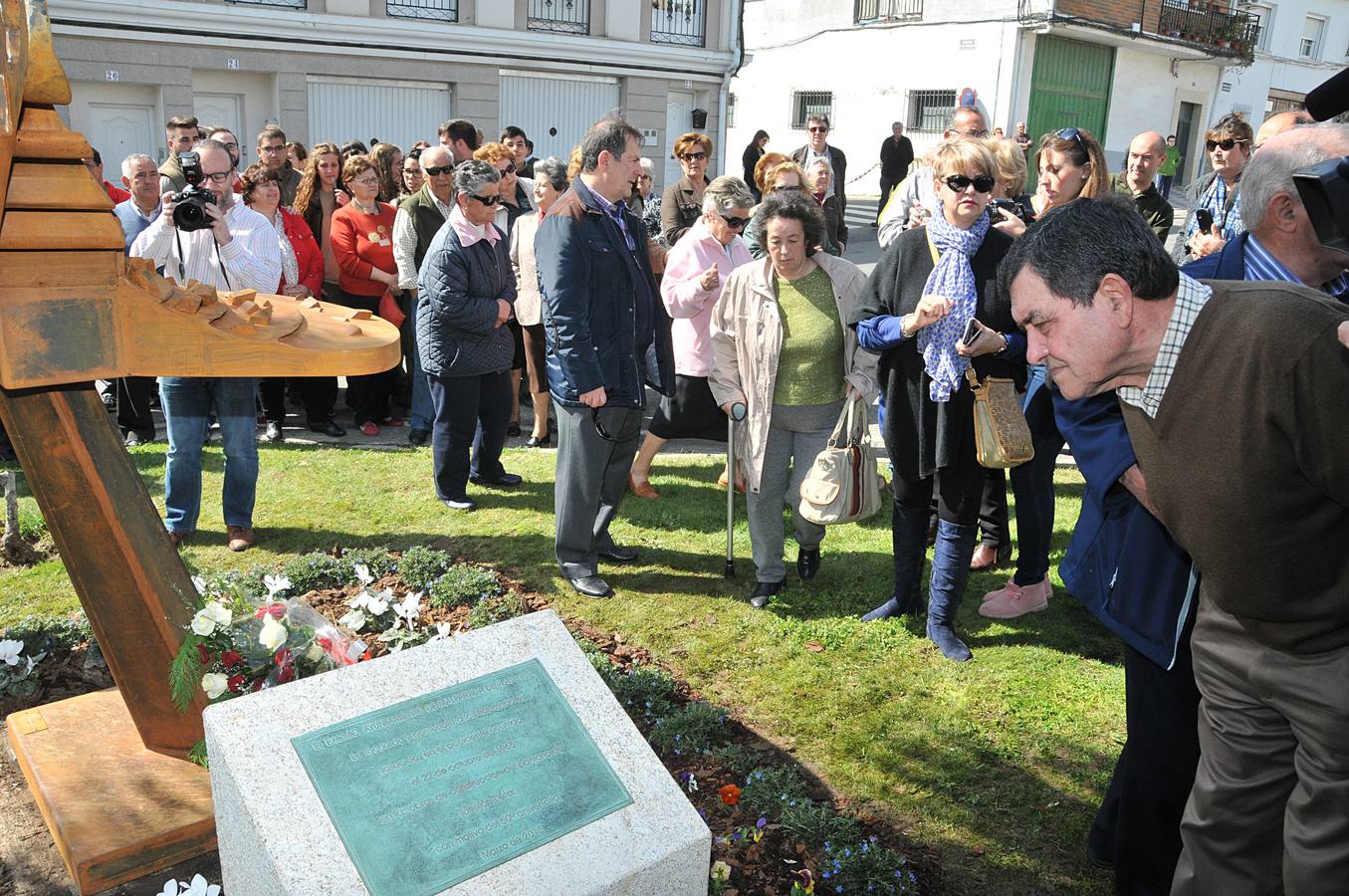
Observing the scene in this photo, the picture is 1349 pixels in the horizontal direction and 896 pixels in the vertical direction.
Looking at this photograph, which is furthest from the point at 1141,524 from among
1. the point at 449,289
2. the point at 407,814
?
the point at 449,289

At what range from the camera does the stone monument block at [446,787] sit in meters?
2.33

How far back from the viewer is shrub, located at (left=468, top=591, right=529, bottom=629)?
5.03 metres

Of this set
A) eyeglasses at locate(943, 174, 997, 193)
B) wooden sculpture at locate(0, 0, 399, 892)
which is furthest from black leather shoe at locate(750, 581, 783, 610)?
wooden sculpture at locate(0, 0, 399, 892)

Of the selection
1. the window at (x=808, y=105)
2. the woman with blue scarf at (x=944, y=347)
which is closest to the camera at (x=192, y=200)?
the woman with blue scarf at (x=944, y=347)

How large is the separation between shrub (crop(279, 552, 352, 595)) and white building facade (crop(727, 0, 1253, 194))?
23.9m

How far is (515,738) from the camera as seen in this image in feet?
8.66

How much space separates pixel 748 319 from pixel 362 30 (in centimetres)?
1567

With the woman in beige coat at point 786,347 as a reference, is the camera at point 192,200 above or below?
above

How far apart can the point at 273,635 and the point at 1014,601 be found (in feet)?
11.7

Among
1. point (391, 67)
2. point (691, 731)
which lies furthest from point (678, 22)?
point (691, 731)

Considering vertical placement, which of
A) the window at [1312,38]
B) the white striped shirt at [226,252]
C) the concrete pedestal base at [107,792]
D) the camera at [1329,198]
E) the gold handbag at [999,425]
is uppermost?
the window at [1312,38]

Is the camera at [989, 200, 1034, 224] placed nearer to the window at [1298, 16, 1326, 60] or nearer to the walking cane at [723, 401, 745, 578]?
the walking cane at [723, 401, 745, 578]

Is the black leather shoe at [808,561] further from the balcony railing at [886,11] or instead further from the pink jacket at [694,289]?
the balcony railing at [886,11]

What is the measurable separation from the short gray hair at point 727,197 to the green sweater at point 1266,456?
3.92m
